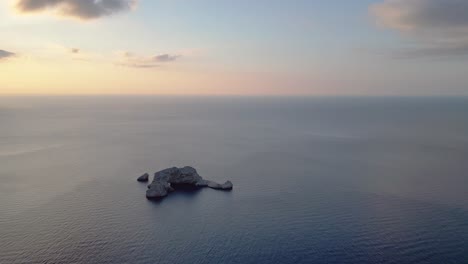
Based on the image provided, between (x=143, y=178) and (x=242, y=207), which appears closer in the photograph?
(x=242, y=207)

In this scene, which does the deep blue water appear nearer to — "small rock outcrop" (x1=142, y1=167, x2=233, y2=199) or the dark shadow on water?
the dark shadow on water

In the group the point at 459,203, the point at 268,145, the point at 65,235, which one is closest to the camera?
the point at 65,235

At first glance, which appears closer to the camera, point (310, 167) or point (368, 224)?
point (368, 224)

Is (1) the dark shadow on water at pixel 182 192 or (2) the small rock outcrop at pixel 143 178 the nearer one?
(1) the dark shadow on water at pixel 182 192

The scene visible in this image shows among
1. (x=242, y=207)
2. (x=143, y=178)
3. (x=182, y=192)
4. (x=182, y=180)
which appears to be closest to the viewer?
(x=242, y=207)

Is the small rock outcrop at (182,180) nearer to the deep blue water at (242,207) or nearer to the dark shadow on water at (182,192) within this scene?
the dark shadow on water at (182,192)

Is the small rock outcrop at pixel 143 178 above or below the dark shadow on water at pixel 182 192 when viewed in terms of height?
above

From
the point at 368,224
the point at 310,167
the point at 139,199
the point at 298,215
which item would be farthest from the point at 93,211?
the point at 310,167

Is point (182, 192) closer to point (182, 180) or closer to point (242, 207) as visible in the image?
point (182, 180)

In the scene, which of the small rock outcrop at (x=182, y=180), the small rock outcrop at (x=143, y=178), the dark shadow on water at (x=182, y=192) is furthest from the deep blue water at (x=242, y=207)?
the small rock outcrop at (x=182, y=180)

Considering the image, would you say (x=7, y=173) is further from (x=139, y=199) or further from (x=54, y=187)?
(x=139, y=199)

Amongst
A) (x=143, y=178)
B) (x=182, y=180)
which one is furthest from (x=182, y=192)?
(x=143, y=178)
